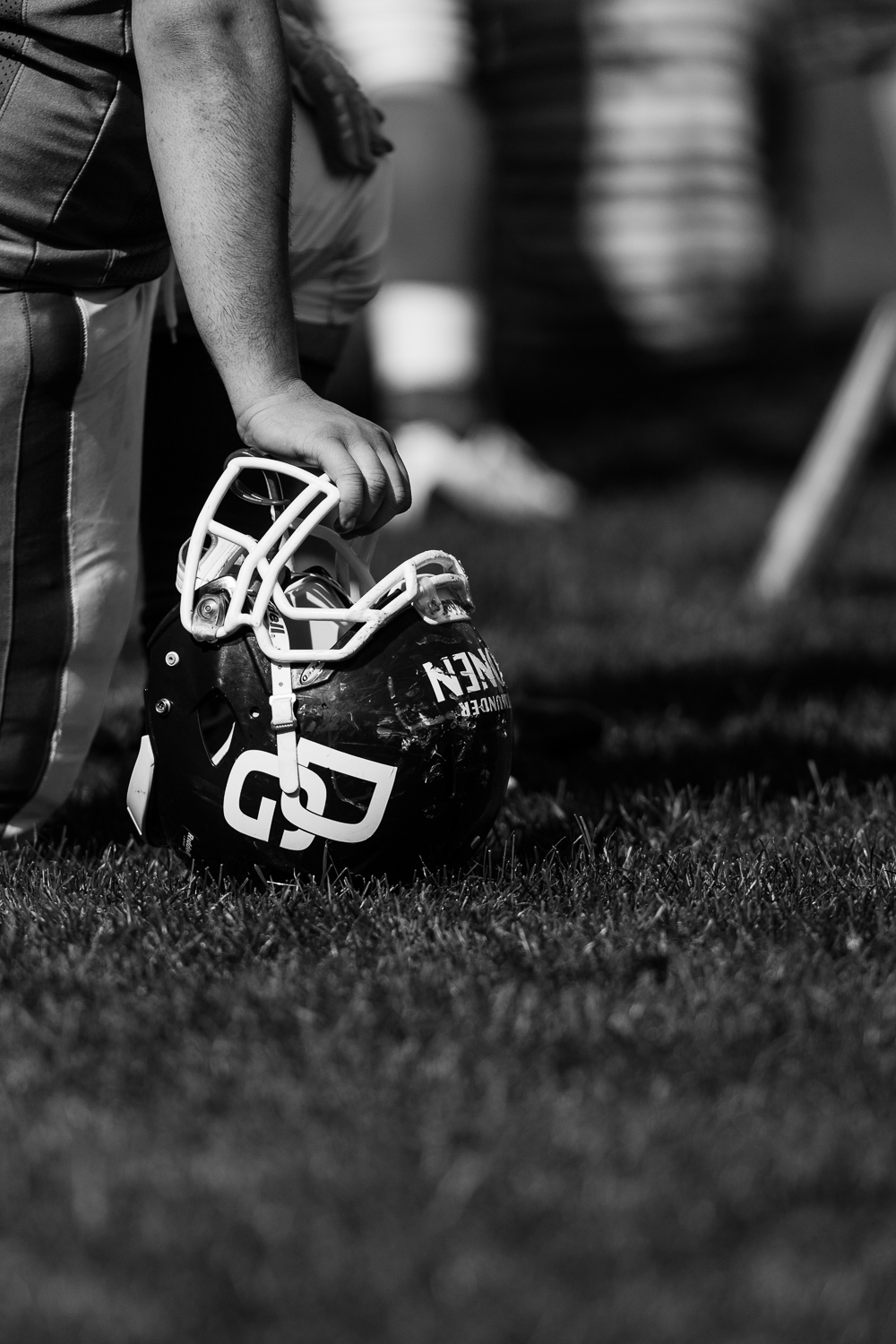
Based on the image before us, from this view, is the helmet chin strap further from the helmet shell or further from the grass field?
the grass field

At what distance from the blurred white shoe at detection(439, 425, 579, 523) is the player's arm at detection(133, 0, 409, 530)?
3.29 metres

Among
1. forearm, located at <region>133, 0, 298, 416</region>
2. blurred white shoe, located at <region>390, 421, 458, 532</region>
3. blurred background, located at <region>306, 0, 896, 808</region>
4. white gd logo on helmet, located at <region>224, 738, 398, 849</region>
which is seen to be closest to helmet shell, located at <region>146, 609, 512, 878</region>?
white gd logo on helmet, located at <region>224, 738, 398, 849</region>

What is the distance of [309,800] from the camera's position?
188 centimetres

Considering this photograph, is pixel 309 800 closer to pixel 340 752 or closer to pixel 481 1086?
pixel 340 752

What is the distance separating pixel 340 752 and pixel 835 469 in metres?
2.80

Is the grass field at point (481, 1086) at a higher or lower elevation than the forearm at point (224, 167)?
lower

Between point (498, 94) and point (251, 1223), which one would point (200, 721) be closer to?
point (251, 1223)

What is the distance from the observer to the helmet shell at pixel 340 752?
186 centimetres

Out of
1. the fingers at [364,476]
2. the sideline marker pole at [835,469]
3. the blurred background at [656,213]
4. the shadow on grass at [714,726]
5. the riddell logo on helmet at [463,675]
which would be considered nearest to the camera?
the fingers at [364,476]

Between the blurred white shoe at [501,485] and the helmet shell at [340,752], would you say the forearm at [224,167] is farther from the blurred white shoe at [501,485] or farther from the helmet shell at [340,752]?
the blurred white shoe at [501,485]

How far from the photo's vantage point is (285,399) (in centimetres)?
183

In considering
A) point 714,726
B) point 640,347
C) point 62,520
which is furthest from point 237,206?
point 640,347

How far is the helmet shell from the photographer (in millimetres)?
1858

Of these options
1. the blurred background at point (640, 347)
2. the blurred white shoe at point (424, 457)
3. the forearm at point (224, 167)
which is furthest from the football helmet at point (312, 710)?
the blurred white shoe at point (424, 457)
